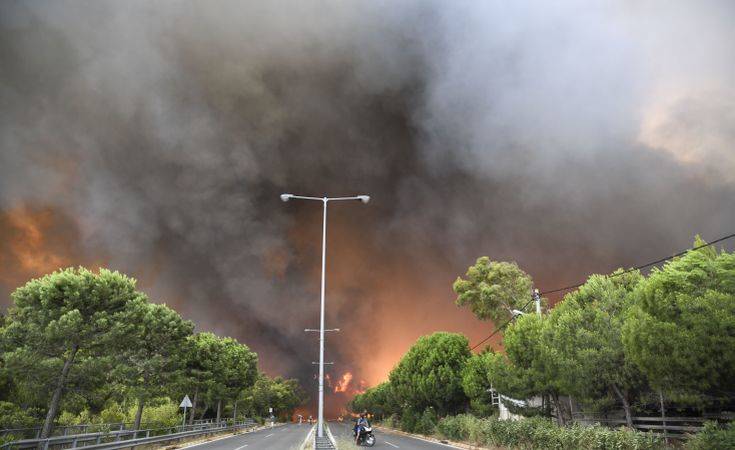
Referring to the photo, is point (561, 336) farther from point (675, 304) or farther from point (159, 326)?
point (159, 326)

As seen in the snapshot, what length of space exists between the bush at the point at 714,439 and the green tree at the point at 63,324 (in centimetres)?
2531

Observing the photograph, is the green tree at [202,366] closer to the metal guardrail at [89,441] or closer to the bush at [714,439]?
the metal guardrail at [89,441]

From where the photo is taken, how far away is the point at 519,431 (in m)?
22.5

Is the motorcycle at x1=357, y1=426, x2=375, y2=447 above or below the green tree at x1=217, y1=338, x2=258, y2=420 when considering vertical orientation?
below

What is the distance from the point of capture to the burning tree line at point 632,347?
14.6m

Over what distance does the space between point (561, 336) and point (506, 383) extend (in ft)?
21.2

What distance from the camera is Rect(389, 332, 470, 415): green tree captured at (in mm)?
44312

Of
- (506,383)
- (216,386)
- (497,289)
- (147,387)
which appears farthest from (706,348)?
(216,386)

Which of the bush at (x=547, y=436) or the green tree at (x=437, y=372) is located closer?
the bush at (x=547, y=436)

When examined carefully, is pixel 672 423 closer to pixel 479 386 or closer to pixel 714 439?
pixel 714 439

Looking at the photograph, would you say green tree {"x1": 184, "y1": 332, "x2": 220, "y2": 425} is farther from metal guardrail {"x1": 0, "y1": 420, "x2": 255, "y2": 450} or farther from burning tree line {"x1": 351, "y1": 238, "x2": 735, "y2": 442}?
burning tree line {"x1": 351, "y1": 238, "x2": 735, "y2": 442}

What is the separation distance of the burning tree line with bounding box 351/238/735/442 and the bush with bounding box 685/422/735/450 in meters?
2.08

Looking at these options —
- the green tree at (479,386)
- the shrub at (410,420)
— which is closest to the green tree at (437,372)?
the shrub at (410,420)

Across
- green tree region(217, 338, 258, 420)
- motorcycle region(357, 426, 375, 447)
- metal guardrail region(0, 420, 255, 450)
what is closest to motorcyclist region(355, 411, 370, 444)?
motorcycle region(357, 426, 375, 447)
